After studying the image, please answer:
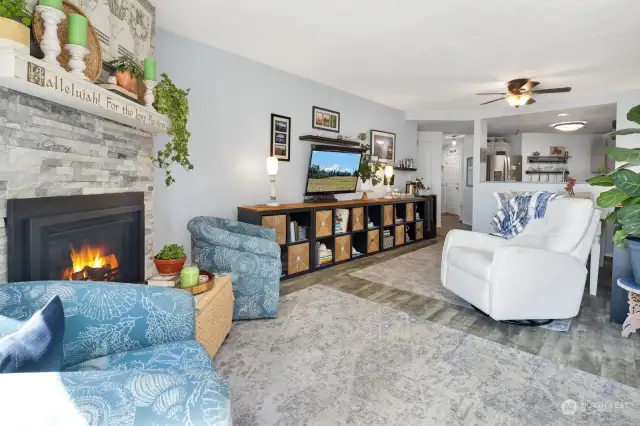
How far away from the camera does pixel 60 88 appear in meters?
1.42

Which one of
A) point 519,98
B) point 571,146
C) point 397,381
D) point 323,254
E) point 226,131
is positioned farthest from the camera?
point 571,146

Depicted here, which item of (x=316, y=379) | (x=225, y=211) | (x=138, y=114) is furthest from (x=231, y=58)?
(x=316, y=379)

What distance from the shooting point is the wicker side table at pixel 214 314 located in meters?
1.89

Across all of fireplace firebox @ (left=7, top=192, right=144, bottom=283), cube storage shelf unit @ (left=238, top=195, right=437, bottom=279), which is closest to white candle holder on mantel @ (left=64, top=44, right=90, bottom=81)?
fireplace firebox @ (left=7, top=192, right=144, bottom=283)

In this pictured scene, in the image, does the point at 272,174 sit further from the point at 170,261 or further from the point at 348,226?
the point at 170,261

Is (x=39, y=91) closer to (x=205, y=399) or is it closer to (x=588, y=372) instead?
(x=205, y=399)

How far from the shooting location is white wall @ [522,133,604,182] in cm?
851

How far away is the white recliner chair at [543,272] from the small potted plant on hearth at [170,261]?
213cm

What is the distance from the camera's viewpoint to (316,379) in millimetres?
1849

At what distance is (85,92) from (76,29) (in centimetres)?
26

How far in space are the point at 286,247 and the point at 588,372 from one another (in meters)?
2.66

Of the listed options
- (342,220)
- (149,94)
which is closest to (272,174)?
(342,220)

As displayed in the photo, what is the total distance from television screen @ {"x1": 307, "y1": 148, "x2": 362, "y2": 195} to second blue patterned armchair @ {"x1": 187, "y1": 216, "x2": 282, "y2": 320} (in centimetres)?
196
